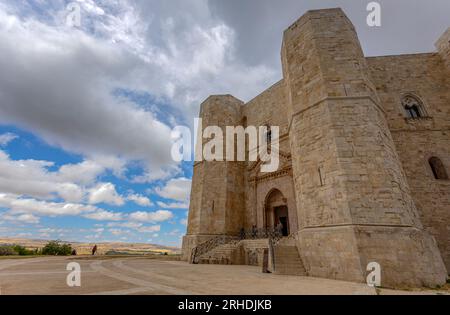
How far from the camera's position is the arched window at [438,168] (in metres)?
10.6

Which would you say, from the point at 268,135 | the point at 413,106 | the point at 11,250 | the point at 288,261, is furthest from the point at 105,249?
the point at 413,106

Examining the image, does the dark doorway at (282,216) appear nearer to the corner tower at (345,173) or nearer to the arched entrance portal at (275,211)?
the arched entrance portal at (275,211)

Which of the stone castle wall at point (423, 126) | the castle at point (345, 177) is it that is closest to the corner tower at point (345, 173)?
the castle at point (345, 177)

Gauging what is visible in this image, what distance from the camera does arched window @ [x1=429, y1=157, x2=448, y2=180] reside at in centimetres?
1057

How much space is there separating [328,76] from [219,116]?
34.5ft

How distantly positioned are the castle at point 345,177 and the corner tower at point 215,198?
0.08 metres

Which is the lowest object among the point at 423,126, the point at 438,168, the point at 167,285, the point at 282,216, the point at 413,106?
the point at 167,285

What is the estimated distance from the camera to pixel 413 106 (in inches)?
484

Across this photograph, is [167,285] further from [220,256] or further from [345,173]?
[220,256]

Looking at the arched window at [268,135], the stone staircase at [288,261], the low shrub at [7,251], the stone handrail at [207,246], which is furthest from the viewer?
the arched window at [268,135]

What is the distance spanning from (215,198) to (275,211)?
15.0 feet

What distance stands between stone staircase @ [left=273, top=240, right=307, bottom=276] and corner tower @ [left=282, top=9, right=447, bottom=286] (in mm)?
331

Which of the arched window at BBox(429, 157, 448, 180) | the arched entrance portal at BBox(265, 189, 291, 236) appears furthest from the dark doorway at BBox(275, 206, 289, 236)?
the arched window at BBox(429, 157, 448, 180)
